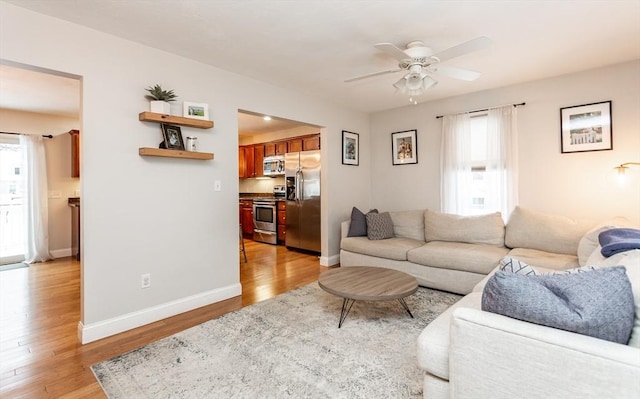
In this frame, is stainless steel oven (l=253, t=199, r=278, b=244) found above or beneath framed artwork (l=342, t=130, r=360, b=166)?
beneath

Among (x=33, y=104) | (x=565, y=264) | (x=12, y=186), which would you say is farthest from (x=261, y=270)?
(x=12, y=186)

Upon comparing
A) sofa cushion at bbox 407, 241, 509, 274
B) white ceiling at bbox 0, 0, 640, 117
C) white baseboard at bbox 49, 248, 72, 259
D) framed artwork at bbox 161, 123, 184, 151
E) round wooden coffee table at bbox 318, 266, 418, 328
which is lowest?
white baseboard at bbox 49, 248, 72, 259

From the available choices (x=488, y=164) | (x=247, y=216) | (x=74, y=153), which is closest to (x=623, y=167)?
(x=488, y=164)

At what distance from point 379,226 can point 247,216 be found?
12.3 feet

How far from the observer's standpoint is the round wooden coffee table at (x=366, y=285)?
2473 millimetres

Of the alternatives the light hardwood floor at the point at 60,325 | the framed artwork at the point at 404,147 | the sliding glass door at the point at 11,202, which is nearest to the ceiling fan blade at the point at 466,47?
the framed artwork at the point at 404,147

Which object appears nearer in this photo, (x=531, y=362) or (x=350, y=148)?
(x=531, y=362)

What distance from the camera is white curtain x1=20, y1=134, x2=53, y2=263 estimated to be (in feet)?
16.6

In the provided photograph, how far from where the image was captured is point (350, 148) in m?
5.13

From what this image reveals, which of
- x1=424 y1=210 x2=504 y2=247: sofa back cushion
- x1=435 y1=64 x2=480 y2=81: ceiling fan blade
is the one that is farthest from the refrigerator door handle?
x1=435 y1=64 x2=480 y2=81: ceiling fan blade

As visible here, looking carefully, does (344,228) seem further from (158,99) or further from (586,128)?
(586,128)

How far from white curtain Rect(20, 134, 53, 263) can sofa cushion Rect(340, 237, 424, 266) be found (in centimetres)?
508

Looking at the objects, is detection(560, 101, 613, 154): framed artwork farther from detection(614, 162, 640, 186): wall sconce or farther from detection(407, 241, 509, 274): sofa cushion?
detection(407, 241, 509, 274): sofa cushion

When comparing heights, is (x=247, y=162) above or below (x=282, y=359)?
above
